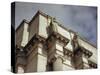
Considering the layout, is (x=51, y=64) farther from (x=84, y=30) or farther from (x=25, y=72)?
(x=84, y=30)

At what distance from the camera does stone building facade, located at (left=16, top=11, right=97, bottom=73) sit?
241cm

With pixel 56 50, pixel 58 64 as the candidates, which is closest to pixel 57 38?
pixel 56 50

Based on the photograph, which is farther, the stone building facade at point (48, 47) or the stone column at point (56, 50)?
the stone column at point (56, 50)

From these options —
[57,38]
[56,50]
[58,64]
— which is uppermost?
[57,38]

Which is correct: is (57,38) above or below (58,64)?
above

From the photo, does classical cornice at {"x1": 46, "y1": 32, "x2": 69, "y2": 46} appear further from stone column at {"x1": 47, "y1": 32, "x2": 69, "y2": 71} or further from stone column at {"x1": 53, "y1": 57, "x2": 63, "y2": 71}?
stone column at {"x1": 53, "y1": 57, "x2": 63, "y2": 71}

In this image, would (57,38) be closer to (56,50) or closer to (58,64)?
(56,50)

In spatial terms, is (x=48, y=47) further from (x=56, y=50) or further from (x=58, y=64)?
(x=58, y=64)

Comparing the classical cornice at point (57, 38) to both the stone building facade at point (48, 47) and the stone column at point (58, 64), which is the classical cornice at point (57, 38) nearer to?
the stone building facade at point (48, 47)

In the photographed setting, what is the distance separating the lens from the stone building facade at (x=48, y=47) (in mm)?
2410

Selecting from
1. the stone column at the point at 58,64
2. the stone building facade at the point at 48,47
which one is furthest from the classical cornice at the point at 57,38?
the stone column at the point at 58,64

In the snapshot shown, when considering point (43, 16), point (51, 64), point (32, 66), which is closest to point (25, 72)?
point (32, 66)

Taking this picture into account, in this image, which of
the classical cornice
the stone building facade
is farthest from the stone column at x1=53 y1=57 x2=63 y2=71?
the classical cornice

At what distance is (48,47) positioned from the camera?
2533 mm
